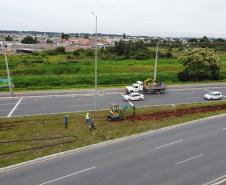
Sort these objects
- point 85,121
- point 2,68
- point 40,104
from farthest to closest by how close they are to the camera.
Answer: point 2,68
point 40,104
point 85,121

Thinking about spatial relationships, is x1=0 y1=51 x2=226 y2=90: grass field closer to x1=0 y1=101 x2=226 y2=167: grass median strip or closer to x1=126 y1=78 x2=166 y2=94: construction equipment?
x1=126 y1=78 x2=166 y2=94: construction equipment

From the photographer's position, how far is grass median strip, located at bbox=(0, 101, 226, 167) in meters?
23.5

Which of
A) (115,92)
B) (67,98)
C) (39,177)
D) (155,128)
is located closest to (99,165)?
(39,177)

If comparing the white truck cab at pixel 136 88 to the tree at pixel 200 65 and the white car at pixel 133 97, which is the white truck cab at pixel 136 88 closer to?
the white car at pixel 133 97

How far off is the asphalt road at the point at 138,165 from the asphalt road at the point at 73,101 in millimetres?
14639

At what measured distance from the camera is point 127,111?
35.8m

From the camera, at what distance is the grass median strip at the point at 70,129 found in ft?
76.9

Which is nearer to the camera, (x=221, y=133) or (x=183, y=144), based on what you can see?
(x=183, y=144)

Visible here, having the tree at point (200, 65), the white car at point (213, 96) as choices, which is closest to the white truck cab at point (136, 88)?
the white car at point (213, 96)

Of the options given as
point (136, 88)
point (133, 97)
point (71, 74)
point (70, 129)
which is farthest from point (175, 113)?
point (71, 74)

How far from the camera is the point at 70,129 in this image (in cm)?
2895

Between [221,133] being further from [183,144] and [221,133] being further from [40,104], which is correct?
[40,104]

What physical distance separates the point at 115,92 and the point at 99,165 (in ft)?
95.5

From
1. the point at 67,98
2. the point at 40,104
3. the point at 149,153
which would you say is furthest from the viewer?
the point at 67,98
